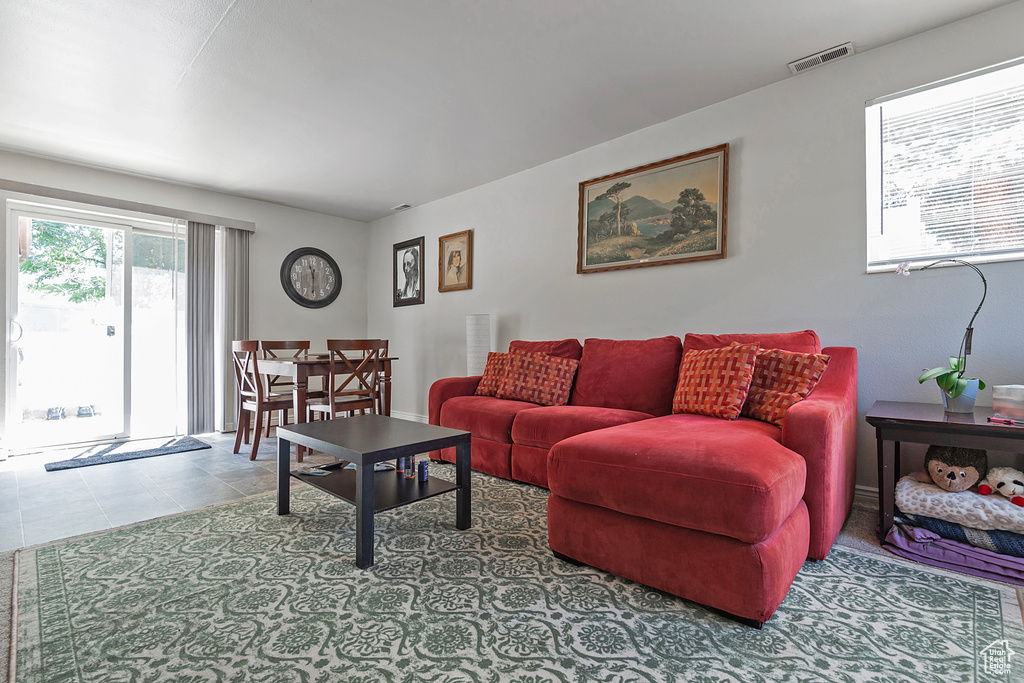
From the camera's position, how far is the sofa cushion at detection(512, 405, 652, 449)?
Result: 2652mm

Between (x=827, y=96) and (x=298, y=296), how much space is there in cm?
535

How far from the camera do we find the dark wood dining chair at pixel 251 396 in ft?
12.5

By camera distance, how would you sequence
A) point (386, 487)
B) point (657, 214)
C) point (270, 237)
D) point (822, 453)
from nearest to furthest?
point (822, 453) → point (386, 487) → point (657, 214) → point (270, 237)

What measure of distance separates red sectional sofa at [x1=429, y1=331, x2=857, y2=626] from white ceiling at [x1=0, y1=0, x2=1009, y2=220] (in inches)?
64.6

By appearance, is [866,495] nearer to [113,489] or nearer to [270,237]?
[113,489]

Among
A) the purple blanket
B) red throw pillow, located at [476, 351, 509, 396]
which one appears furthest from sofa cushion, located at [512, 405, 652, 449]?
the purple blanket

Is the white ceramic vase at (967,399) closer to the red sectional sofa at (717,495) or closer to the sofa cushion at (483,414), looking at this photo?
the red sectional sofa at (717,495)

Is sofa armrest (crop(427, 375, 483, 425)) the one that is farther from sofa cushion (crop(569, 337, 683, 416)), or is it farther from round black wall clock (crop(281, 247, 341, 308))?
round black wall clock (crop(281, 247, 341, 308))

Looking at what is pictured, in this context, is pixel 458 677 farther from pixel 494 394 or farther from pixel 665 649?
pixel 494 394

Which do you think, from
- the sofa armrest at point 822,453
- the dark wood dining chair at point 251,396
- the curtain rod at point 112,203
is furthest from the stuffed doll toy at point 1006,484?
the curtain rod at point 112,203

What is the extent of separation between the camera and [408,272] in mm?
5648

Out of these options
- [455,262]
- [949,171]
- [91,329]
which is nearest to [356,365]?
[455,262]

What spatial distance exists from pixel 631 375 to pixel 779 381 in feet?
3.09

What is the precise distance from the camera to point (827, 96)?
270cm
